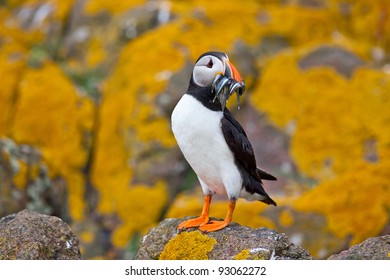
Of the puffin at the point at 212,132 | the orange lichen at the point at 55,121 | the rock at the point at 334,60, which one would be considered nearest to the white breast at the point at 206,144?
the puffin at the point at 212,132

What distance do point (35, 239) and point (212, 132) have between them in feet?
5.68

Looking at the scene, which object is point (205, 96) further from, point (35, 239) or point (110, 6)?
point (110, 6)

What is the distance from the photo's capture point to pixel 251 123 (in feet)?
39.1

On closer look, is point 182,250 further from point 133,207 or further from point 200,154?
point 133,207

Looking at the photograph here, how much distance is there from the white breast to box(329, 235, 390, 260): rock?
111 cm

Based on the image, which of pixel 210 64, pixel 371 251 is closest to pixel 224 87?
pixel 210 64

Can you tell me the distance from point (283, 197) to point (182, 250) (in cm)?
472

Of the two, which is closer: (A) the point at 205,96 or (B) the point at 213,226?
(A) the point at 205,96

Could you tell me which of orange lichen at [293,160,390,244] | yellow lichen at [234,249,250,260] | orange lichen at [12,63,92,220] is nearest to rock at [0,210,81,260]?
yellow lichen at [234,249,250,260]

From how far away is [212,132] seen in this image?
19.5ft

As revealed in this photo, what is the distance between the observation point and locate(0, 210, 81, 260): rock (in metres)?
5.71

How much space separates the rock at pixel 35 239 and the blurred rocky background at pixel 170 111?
3230mm

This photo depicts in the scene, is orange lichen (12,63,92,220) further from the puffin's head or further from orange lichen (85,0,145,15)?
the puffin's head
